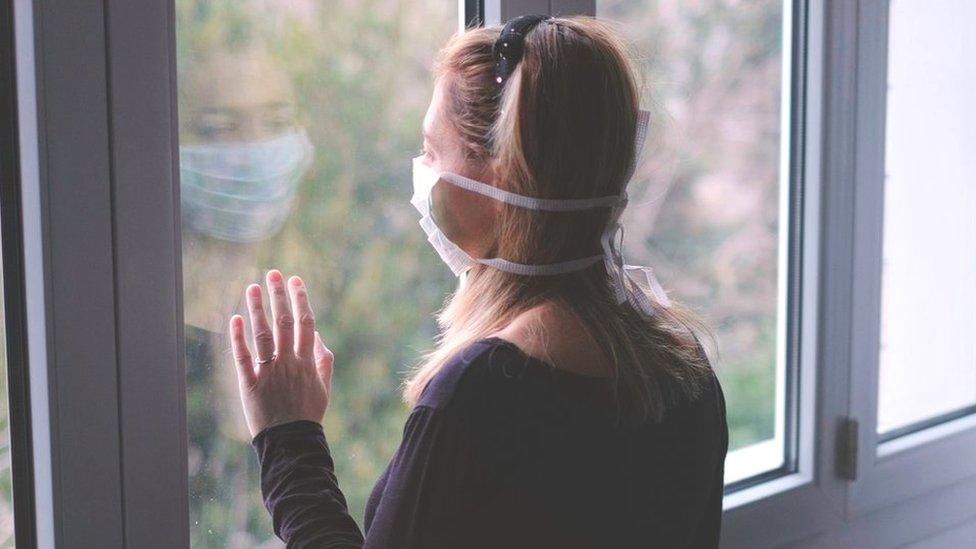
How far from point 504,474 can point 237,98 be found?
0.58m

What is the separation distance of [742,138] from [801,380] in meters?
0.47

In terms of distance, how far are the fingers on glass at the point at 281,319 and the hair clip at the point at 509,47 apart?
1.11ft

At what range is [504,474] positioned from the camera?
0.87m

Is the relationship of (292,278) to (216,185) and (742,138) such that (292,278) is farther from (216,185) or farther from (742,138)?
(742,138)

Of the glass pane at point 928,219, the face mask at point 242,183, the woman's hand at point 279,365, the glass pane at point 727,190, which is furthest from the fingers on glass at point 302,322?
the glass pane at point 928,219

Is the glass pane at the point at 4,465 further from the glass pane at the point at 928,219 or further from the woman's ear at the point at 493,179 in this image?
the glass pane at the point at 928,219

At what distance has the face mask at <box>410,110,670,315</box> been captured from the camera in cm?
97

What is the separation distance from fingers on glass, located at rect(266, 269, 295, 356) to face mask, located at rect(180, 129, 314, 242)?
13cm

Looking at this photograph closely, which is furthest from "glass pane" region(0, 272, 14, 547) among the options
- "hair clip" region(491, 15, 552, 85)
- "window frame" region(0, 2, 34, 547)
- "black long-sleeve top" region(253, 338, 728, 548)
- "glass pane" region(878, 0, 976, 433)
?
"glass pane" region(878, 0, 976, 433)

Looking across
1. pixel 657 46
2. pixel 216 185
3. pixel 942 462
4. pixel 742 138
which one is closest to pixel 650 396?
pixel 216 185

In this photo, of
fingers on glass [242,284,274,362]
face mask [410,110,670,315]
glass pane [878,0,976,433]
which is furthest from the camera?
glass pane [878,0,976,433]

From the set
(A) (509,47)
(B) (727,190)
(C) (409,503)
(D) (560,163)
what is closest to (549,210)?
(D) (560,163)

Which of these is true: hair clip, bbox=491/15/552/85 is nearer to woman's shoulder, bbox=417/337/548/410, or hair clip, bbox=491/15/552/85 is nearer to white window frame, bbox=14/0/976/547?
woman's shoulder, bbox=417/337/548/410

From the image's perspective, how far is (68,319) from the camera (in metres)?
1.02
